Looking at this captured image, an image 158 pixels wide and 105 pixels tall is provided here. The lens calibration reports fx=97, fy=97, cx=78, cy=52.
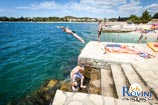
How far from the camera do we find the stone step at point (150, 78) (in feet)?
10.2

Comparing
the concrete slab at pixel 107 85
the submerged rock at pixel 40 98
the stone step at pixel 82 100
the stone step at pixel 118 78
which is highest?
the stone step at pixel 118 78

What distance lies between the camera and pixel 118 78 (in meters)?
4.00

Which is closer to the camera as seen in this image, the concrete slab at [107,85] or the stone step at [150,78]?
the stone step at [150,78]

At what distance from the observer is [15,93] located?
5359 millimetres

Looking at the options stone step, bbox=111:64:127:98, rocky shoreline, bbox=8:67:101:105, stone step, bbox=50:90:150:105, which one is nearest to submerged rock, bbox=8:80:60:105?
rocky shoreline, bbox=8:67:101:105

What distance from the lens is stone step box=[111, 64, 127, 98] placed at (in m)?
3.34

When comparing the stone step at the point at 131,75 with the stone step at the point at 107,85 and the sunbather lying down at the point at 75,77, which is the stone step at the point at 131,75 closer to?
the stone step at the point at 107,85

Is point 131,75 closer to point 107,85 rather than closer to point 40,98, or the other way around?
point 107,85

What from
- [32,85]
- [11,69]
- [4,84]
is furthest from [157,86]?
[11,69]

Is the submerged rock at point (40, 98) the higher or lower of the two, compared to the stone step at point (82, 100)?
lower

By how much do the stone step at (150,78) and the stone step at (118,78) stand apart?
2.23 ft

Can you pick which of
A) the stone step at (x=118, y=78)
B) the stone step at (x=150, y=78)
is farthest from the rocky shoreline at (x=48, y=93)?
the stone step at (x=150, y=78)

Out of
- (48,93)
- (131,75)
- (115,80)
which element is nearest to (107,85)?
(115,80)

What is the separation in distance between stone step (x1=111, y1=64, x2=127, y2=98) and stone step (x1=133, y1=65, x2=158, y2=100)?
0.68 meters
